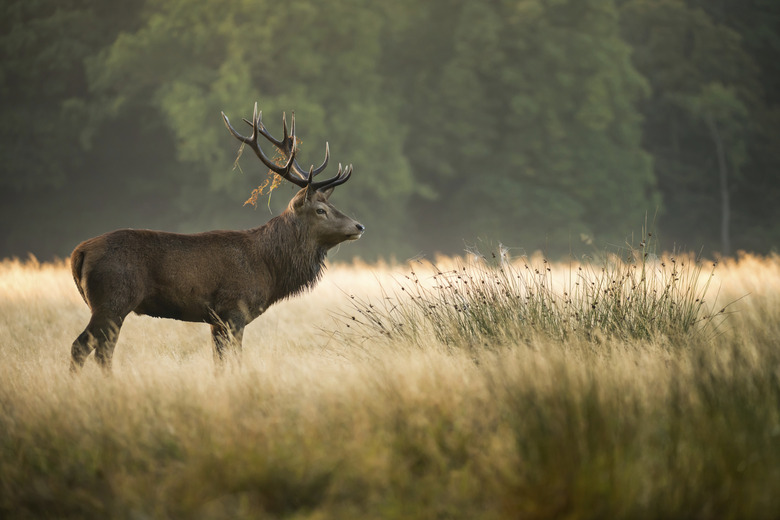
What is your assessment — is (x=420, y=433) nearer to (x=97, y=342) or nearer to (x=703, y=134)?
(x=97, y=342)

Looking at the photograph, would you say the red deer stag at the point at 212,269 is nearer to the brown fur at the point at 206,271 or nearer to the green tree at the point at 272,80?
the brown fur at the point at 206,271

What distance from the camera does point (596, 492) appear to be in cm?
327

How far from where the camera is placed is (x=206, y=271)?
21.7 feet

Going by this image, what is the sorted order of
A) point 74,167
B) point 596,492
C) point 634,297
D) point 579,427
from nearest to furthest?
point 596,492, point 579,427, point 634,297, point 74,167

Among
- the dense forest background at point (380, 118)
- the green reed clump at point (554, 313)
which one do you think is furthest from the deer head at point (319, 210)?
the dense forest background at point (380, 118)

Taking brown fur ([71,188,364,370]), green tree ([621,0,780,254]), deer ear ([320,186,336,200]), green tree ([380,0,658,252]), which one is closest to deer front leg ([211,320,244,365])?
brown fur ([71,188,364,370])

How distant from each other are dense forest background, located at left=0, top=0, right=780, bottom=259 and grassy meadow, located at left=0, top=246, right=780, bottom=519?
19.0 m

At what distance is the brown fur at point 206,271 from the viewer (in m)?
6.18

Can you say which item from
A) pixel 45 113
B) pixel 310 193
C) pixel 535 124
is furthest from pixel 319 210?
pixel 45 113

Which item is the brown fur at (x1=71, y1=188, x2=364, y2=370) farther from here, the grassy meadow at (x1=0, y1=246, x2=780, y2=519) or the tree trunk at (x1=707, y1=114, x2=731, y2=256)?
the tree trunk at (x1=707, y1=114, x2=731, y2=256)

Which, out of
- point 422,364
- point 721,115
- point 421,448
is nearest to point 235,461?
point 421,448

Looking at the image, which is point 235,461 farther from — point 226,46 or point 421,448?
point 226,46

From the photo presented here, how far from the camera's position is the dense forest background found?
25797mm

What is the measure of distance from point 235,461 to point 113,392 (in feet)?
5.24
